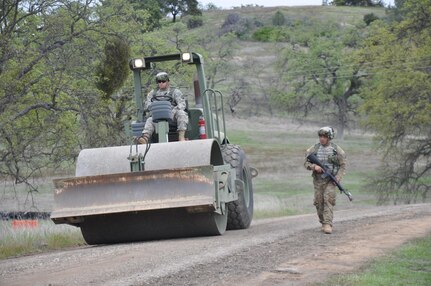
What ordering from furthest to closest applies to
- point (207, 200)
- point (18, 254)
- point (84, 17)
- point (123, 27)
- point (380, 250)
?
1. point (123, 27)
2. point (84, 17)
3. point (18, 254)
4. point (207, 200)
5. point (380, 250)

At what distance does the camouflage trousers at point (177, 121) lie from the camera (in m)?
14.7

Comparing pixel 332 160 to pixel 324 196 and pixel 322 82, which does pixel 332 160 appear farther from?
pixel 322 82

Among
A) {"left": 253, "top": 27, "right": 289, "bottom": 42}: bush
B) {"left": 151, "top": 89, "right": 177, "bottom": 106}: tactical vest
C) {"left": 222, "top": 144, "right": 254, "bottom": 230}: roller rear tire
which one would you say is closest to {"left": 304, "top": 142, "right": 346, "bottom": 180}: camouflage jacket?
{"left": 222, "top": 144, "right": 254, "bottom": 230}: roller rear tire

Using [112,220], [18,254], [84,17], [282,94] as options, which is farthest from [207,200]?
[282,94]

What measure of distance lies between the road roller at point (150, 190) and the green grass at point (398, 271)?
2951mm

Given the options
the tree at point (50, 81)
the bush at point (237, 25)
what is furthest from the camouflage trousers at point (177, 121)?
the bush at point (237, 25)

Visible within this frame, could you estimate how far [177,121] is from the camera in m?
15.0

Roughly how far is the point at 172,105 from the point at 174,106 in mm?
38

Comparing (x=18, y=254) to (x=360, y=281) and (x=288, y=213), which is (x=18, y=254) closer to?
(x=360, y=281)

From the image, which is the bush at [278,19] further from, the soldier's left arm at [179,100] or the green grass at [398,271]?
the green grass at [398,271]

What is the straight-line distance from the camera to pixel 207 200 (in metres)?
13.2

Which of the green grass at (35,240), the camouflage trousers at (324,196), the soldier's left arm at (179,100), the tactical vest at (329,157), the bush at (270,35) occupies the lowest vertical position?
the green grass at (35,240)

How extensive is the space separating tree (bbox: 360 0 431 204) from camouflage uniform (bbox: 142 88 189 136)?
A: 2682 centimetres

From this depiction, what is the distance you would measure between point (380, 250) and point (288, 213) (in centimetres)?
1734
